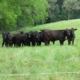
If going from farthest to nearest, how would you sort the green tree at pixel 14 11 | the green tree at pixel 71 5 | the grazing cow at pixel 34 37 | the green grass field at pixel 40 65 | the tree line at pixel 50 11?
the green tree at pixel 71 5 < the tree line at pixel 50 11 < the green tree at pixel 14 11 < the grazing cow at pixel 34 37 < the green grass field at pixel 40 65

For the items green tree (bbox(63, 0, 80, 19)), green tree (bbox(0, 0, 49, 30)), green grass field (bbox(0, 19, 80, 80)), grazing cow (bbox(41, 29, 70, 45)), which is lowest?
green tree (bbox(63, 0, 80, 19))

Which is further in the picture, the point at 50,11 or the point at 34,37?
the point at 50,11

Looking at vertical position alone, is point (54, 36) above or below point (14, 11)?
above

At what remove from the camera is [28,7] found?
1489 inches

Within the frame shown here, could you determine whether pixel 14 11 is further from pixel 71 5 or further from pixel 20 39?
pixel 71 5

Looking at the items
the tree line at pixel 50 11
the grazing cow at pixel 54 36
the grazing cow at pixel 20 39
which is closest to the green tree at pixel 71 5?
the tree line at pixel 50 11

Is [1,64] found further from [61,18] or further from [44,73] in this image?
[61,18]

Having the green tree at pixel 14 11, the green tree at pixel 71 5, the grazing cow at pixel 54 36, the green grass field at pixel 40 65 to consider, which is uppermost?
the green grass field at pixel 40 65

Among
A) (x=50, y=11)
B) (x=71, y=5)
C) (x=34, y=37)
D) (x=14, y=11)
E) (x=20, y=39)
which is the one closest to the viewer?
(x=20, y=39)

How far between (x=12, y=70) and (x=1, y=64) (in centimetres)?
72

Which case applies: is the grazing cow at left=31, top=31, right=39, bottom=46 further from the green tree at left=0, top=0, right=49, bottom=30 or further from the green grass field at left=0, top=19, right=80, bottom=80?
the green tree at left=0, top=0, right=49, bottom=30

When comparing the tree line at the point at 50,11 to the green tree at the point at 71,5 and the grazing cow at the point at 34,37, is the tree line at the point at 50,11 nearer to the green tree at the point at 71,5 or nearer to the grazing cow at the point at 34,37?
the green tree at the point at 71,5

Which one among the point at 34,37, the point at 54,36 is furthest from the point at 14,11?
the point at 54,36

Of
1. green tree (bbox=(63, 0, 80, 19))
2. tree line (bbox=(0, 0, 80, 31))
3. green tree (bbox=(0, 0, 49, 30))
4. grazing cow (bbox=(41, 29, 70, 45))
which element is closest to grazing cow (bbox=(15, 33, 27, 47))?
grazing cow (bbox=(41, 29, 70, 45))
